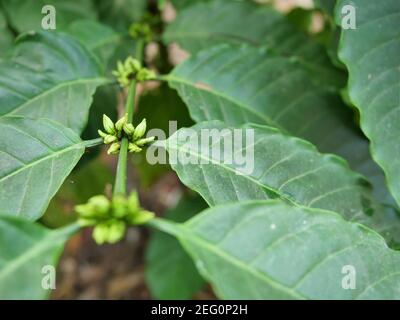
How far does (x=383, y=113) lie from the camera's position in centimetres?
126

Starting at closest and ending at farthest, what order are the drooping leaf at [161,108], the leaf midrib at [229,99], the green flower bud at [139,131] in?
1. the green flower bud at [139,131]
2. the leaf midrib at [229,99]
3. the drooping leaf at [161,108]

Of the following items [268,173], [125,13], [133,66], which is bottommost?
[268,173]

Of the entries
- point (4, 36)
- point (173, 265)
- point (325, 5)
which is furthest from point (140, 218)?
point (173, 265)

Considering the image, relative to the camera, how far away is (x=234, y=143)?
1.19 meters

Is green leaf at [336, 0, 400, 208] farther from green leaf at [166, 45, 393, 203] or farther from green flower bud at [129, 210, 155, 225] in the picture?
green flower bud at [129, 210, 155, 225]

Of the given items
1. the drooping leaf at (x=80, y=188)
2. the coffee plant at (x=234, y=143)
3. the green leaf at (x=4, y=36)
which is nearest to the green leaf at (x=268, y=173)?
the coffee plant at (x=234, y=143)

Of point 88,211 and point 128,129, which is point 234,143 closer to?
point 128,129

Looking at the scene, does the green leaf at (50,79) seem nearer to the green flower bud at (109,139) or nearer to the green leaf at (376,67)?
the green flower bud at (109,139)

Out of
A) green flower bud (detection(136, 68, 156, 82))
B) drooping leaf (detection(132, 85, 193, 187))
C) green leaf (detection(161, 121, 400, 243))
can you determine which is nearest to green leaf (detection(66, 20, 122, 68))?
green flower bud (detection(136, 68, 156, 82))

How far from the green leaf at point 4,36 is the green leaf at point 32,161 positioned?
62cm

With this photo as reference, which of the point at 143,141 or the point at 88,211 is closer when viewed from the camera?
the point at 88,211

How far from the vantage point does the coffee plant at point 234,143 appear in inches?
35.9

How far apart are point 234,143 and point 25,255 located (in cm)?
49

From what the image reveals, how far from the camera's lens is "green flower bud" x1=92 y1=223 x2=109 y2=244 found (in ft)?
3.01
